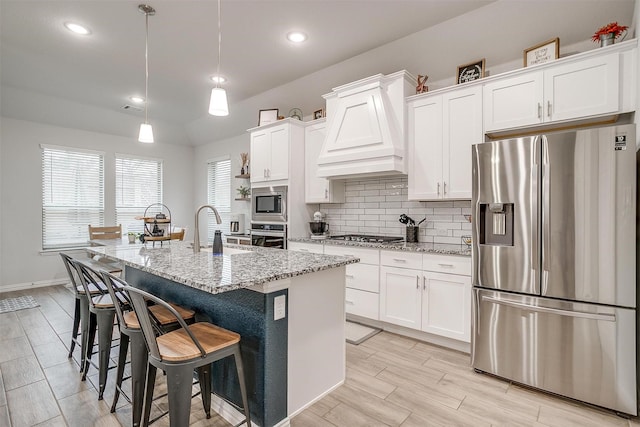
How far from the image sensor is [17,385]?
2.32 m

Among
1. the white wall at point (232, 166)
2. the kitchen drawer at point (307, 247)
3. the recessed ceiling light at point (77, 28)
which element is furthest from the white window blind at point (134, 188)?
the kitchen drawer at point (307, 247)

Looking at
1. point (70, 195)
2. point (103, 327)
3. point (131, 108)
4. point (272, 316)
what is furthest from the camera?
Result: point (70, 195)

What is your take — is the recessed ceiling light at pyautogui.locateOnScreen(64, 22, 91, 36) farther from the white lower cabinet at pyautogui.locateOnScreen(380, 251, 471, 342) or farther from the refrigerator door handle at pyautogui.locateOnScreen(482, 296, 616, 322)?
the refrigerator door handle at pyautogui.locateOnScreen(482, 296, 616, 322)

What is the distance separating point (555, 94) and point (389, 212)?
1954mm

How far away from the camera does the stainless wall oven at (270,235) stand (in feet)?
14.1

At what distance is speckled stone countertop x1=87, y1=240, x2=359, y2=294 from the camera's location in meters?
1.44

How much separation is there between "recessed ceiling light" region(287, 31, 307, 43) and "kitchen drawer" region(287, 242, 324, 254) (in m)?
2.23

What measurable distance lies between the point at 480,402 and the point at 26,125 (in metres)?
6.97

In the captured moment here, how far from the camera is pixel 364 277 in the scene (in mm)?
3447

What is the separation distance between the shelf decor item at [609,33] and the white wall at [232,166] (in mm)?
4964

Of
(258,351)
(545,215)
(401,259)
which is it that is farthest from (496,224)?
(258,351)

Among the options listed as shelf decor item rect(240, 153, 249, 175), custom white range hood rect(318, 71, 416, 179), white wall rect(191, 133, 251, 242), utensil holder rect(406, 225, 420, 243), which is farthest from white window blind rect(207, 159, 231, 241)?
utensil holder rect(406, 225, 420, 243)

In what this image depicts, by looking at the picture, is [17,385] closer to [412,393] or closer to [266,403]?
[266,403]

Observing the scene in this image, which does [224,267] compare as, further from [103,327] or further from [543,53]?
[543,53]
